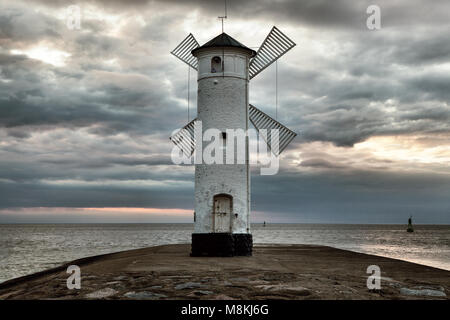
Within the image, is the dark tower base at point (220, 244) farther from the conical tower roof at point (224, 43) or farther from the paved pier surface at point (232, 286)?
the conical tower roof at point (224, 43)

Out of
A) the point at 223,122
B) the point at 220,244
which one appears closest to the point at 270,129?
the point at 223,122

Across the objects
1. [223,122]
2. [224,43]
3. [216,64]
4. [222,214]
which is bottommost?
[222,214]

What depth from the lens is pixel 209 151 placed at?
17.4m

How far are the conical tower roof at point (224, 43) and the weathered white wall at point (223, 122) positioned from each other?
0.19 meters

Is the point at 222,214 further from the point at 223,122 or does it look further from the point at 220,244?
the point at 223,122

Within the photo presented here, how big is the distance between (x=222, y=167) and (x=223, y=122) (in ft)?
5.63

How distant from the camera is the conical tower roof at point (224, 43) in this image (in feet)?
58.6

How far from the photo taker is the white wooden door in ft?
56.5

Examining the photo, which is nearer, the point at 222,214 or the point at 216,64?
the point at 222,214

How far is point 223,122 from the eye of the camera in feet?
57.1

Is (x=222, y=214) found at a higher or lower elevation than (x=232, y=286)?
higher

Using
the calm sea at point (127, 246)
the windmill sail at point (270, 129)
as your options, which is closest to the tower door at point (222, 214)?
the windmill sail at point (270, 129)
